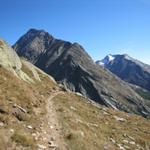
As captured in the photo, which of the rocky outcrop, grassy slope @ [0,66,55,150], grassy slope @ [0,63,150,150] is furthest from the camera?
the rocky outcrop

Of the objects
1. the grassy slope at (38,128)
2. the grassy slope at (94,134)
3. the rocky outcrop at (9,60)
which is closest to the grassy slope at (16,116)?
the grassy slope at (38,128)

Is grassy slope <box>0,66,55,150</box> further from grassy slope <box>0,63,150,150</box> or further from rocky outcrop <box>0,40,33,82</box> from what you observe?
rocky outcrop <box>0,40,33,82</box>

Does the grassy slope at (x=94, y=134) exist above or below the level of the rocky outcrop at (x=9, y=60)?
below

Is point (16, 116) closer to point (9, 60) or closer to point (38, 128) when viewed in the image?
point (38, 128)

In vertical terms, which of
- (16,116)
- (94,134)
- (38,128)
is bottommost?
(38,128)

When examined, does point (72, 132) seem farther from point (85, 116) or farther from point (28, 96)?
point (85, 116)

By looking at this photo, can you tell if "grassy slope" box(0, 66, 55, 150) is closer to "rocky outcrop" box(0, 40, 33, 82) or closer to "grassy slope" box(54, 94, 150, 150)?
"grassy slope" box(54, 94, 150, 150)

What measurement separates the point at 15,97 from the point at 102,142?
322 inches

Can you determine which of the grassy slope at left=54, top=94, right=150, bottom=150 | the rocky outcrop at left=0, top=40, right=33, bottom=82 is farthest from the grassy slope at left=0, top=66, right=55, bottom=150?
the rocky outcrop at left=0, top=40, right=33, bottom=82

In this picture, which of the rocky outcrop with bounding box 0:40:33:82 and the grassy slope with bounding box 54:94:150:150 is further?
the rocky outcrop with bounding box 0:40:33:82

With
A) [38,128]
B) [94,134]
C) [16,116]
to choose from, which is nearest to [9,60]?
[16,116]

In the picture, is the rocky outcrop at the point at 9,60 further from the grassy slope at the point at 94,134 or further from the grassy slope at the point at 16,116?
the grassy slope at the point at 94,134

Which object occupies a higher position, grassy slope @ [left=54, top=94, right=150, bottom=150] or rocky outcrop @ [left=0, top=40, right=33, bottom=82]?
rocky outcrop @ [left=0, top=40, right=33, bottom=82]

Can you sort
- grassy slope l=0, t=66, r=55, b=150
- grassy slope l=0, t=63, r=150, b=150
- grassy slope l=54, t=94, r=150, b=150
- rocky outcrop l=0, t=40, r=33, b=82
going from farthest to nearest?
rocky outcrop l=0, t=40, r=33, b=82, grassy slope l=54, t=94, r=150, b=150, grassy slope l=0, t=63, r=150, b=150, grassy slope l=0, t=66, r=55, b=150
